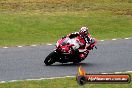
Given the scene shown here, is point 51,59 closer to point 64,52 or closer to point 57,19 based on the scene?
point 64,52

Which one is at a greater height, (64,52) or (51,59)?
(64,52)

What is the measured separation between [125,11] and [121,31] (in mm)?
7196

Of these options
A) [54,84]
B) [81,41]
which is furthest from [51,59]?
[54,84]

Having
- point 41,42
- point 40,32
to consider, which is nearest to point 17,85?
point 41,42

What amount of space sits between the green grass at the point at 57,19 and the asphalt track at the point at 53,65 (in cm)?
258

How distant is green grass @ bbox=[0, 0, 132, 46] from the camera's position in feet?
87.0

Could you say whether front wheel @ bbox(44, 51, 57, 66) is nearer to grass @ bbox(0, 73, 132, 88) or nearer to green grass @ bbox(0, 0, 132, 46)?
grass @ bbox(0, 73, 132, 88)

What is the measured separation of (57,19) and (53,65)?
1322 cm

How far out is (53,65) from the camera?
18031 mm

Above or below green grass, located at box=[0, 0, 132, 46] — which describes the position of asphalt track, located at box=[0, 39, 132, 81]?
above

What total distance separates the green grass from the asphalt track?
2.58 meters


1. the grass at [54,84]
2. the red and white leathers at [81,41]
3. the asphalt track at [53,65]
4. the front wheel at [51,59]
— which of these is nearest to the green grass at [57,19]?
the asphalt track at [53,65]

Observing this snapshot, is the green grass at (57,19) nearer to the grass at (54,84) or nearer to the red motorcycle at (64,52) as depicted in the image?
the red motorcycle at (64,52)

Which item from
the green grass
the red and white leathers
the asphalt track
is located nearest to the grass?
the asphalt track
